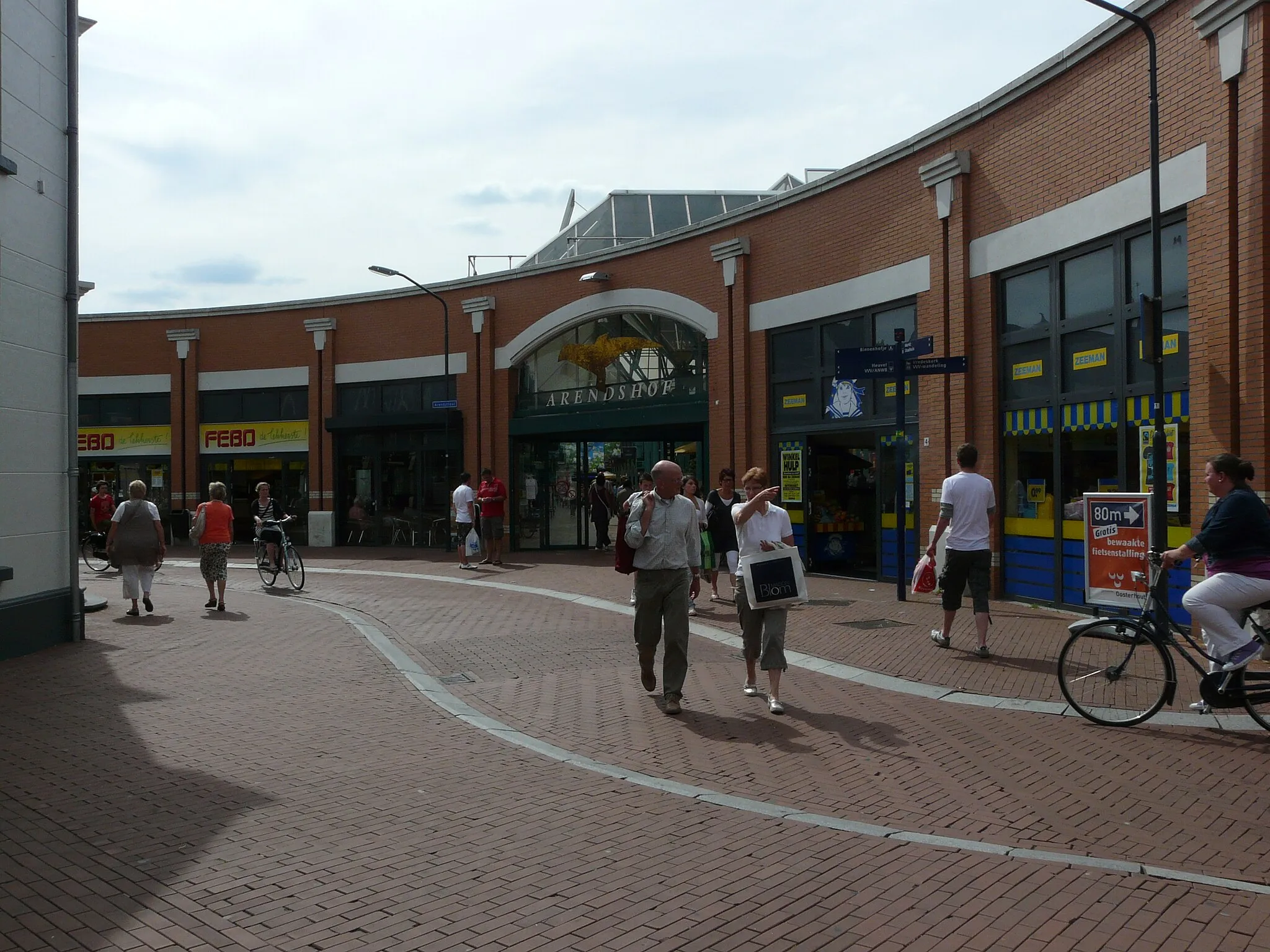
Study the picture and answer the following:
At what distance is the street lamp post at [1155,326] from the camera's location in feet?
32.0

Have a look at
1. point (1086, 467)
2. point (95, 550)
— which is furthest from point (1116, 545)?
point (95, 550)

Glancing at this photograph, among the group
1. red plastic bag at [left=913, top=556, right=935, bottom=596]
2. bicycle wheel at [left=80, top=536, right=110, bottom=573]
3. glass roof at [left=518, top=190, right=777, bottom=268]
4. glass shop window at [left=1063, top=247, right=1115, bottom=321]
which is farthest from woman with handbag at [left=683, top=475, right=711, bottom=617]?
glass roof at [left=518, top=190, right=777, bottom=268]

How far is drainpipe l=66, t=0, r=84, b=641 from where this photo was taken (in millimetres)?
11297

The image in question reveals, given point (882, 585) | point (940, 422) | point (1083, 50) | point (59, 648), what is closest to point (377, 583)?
point (59, 648)

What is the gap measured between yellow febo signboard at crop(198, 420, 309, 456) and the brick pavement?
18.9 metres

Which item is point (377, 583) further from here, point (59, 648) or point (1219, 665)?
point (1219, 665)

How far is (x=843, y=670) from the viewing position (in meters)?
9.29

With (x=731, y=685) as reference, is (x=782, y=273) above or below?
above

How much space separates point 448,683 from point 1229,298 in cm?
785

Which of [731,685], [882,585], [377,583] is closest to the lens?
[731,685]

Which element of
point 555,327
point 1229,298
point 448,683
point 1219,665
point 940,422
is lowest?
point 448,683

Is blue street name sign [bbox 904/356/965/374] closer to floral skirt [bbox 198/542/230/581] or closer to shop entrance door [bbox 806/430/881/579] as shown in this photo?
shop entrance door [bbox 806/430/881/579]

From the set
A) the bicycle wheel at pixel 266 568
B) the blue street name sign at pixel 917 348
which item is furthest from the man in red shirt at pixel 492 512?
the blue street name sign at pixel 917 348

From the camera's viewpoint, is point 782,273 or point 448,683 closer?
point 448,683
